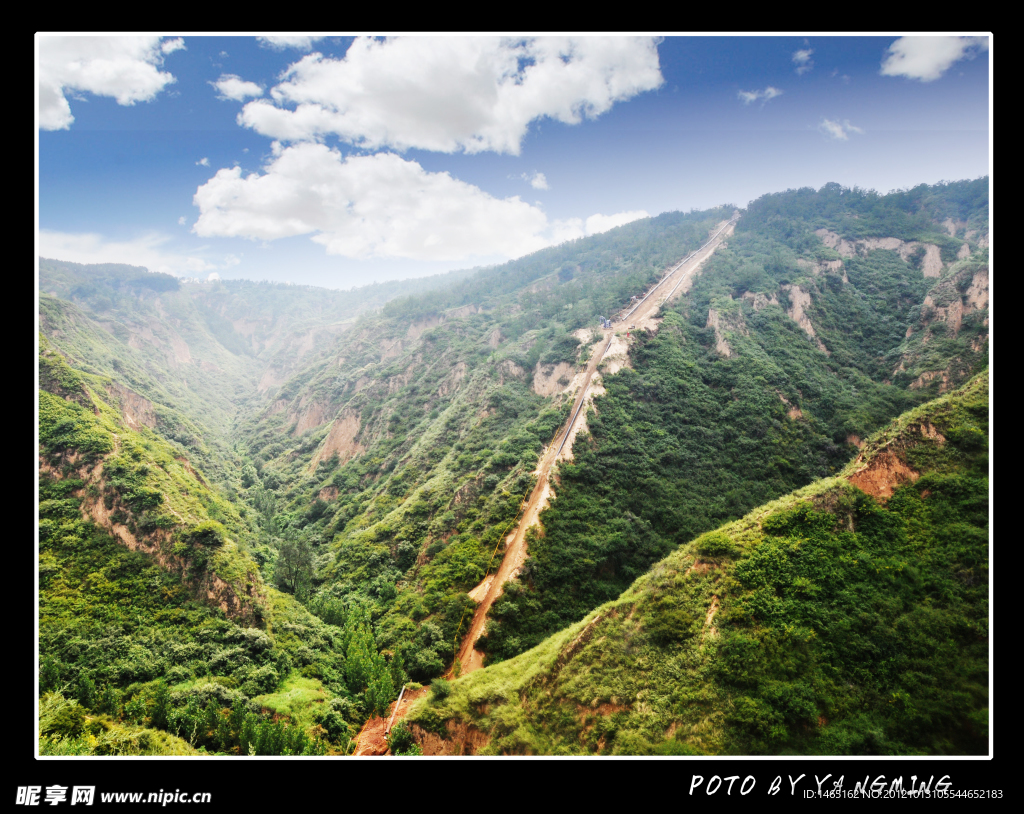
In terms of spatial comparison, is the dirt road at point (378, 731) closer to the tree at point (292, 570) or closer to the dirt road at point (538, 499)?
the dirt road at point (538, 499)

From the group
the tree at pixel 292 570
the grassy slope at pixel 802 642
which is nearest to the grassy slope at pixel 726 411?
the grassy slope at pixel 802 642

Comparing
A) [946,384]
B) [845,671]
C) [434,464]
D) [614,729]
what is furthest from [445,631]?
[946,384]

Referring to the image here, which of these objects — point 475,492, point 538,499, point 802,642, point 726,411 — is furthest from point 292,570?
point 726,411

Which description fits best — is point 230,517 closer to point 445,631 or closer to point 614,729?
point 445,631

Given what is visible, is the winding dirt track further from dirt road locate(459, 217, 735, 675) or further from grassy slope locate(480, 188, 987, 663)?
grassy slope locate(480, 188, 987, 663)

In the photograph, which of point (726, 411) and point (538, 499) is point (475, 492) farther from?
point (726, 411)
